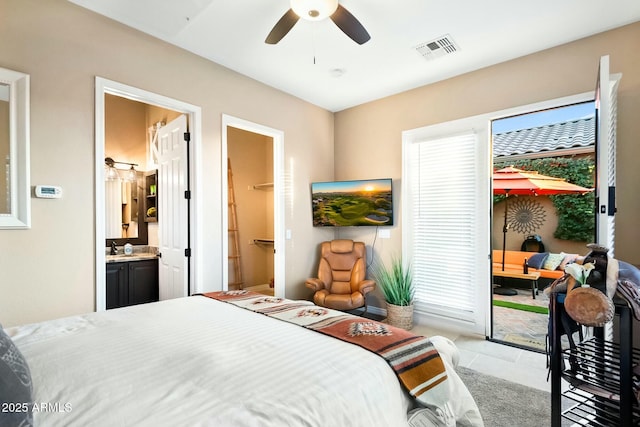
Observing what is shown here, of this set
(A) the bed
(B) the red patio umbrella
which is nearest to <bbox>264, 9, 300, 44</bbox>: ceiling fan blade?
(A) the bed

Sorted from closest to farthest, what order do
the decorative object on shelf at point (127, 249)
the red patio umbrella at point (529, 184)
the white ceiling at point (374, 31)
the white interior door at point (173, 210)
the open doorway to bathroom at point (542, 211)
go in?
1. the white ceiling at point (374, 31)
2. the white interior door at point (173, 210)
3. the decorative object on shelf at point (127, 249)
4. the red patio umbrella at point (529, 184)
5. the open doorway to bathroom at point (542, 211)

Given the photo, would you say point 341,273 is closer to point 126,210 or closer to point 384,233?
point 384,233

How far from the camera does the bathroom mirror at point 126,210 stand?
4.29 m

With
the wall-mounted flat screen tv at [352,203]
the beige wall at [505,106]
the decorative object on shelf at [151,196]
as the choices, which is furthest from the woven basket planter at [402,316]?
the decorative object on shelf at [151,196]

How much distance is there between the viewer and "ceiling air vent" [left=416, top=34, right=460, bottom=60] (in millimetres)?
2816

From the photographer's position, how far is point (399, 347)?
1411mm

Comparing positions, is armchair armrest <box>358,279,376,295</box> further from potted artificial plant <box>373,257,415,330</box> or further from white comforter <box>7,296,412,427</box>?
white comforter <box>7,296,412,427</box>

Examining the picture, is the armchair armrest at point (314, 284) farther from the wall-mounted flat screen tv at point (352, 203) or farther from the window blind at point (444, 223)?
the window blind at point (444, 223)

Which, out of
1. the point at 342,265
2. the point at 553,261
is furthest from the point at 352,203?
the point at 553,261

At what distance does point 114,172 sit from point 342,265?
3.39 m

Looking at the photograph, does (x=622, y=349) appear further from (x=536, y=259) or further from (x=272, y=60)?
(x=536, y=259)

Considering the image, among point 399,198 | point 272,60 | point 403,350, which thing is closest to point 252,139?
point 272,60

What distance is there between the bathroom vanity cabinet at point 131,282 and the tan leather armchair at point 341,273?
76.4 inches

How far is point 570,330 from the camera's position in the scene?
1.53m
